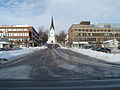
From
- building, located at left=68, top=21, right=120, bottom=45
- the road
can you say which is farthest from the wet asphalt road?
building, located at left=68, top=21, right=120, bottom=45

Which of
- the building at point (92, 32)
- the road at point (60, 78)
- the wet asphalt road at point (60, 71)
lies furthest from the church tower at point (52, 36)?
the road at point (60, 78)

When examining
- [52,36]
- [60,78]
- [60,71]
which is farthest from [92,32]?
[60,78]

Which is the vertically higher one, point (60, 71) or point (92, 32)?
point (92, 32)

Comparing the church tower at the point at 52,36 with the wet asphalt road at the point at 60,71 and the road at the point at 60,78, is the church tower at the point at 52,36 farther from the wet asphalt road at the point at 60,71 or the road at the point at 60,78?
the road at the point at 60,78

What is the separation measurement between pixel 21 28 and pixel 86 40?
155 feet

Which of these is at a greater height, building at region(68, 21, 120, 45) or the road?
building at region(68, 21, 120, 45)

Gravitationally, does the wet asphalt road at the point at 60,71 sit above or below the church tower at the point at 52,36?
below

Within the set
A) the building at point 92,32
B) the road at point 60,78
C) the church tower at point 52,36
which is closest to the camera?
the road at point 60,78

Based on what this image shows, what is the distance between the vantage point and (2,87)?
6840 mm

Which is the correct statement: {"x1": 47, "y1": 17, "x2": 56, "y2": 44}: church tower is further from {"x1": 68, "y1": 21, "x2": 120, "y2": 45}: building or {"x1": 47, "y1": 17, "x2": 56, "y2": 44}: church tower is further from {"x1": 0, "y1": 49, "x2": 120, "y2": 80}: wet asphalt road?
{"x1": 0, "y1": 49, "x2": 120, "y2": 80}: wet asphalt road

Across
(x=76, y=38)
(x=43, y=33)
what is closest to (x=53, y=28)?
(x=43, y=33)

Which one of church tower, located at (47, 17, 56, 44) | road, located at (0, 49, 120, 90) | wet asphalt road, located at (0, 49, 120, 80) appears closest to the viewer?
road, located at (0, 49, 120, 90)

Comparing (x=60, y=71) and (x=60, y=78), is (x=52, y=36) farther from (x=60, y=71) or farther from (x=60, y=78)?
(x=60, y=78)

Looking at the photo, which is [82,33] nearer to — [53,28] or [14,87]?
[53,28]
